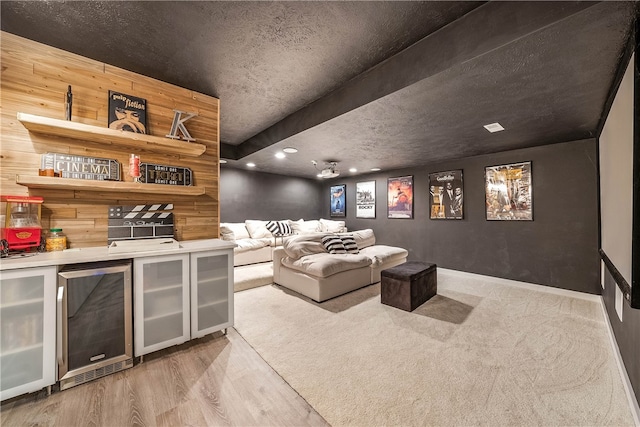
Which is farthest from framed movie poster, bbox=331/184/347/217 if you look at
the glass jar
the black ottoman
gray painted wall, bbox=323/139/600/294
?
the glass jar

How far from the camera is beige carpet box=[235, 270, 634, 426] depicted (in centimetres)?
153

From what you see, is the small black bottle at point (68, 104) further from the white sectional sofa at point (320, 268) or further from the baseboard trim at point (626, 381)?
the baseboard trim at point (626, 381)

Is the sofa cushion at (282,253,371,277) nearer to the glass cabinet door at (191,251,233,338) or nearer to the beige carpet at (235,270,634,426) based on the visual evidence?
the beige carpet at (235,270,634,426)

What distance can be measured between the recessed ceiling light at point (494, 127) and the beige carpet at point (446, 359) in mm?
2325

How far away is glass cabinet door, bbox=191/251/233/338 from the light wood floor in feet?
1.04

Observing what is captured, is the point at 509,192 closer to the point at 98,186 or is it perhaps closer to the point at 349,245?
the point at 349,245

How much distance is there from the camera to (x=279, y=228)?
6.45 meters

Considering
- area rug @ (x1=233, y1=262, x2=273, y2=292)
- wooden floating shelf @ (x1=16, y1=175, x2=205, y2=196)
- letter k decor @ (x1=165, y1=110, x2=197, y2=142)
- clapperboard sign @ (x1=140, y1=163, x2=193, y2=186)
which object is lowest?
area rug @ (x1=233, y1=262, x2=273, y2=292)

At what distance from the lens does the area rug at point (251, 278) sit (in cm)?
392

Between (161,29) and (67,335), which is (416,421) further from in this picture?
(161,29)

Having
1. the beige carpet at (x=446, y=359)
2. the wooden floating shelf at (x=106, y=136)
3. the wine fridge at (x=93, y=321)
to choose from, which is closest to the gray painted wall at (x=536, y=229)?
the beige carpet at (x=446, y=359)

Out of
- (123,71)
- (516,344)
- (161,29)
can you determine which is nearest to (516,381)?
(516,344)

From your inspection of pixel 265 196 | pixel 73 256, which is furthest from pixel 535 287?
pixel 265 196

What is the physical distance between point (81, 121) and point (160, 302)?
5.69 ft
